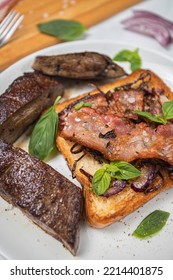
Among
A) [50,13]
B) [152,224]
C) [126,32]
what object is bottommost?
[152,224]

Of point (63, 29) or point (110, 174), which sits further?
point (63, 29)

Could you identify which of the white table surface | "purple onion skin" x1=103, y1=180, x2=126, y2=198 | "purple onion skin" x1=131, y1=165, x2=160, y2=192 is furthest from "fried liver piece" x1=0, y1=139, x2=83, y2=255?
the white table surface

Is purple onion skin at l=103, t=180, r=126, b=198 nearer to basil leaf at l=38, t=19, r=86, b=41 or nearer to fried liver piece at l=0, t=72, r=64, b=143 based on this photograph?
fried liver piece at l=0, t=72, r=64, b=143

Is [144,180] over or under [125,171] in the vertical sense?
under

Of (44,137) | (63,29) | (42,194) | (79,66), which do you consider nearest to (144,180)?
(42,194)

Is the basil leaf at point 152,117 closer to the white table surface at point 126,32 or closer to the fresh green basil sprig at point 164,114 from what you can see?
the fresh green basil sprig at point 164,114

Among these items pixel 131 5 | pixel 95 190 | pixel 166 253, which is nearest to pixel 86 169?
pixel 95 190

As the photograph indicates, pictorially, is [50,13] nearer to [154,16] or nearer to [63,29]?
[63,29]
